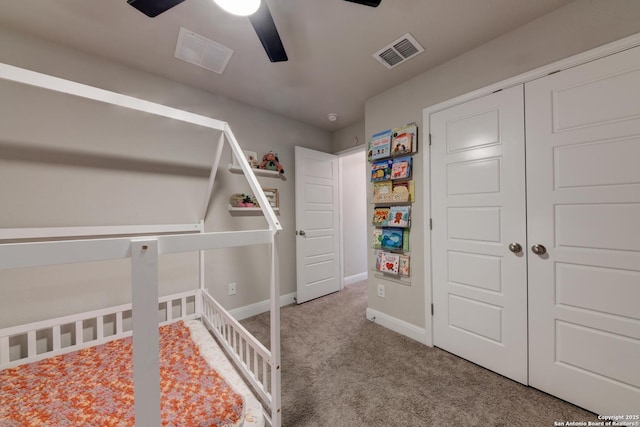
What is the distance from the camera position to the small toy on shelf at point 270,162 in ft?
8.96

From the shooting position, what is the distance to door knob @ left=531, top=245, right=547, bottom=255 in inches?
60.7

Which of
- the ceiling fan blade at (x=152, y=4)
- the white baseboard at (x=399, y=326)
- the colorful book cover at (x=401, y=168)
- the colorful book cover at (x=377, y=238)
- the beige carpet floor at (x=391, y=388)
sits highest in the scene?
the ceiling fan blade at (x=152, y=4)

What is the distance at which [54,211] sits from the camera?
65.4 inches

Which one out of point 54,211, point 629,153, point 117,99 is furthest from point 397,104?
point 54,211

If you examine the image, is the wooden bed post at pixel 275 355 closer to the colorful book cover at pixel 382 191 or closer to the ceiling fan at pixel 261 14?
the ceiling fan at pixel 261 14

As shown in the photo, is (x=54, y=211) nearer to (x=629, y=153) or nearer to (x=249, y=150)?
(x=249, y=150)

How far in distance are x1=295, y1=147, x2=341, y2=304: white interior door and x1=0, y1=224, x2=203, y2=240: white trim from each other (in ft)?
4.22

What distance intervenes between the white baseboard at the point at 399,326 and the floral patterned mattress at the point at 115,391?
1584 mm

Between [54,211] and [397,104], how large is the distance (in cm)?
285

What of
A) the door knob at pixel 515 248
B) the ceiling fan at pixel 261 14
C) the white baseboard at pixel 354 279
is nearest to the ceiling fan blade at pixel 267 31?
the ceiling fan at pixel 261 14

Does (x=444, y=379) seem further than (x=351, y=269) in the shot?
No

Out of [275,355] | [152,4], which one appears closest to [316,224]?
[275,355]

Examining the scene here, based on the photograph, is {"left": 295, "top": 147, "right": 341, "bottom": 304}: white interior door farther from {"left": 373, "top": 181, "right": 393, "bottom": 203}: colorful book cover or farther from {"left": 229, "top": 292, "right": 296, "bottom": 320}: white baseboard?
{"left": 373, "top": 181, "right": 393, "bottom": 203}: colorful book cover

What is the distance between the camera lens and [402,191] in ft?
7.38
